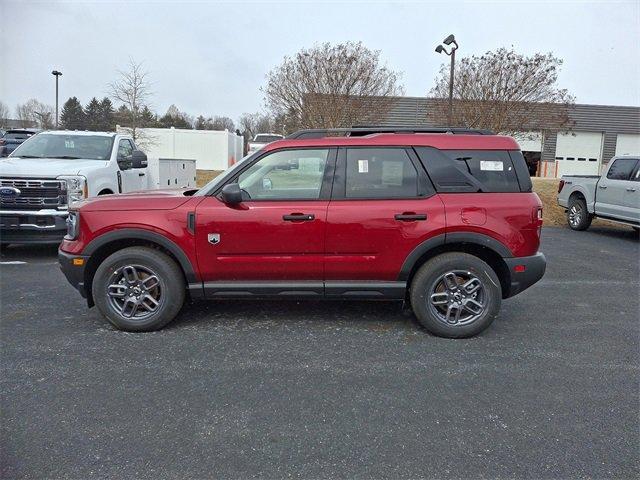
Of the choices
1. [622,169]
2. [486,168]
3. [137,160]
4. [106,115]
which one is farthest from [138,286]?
[106,115]

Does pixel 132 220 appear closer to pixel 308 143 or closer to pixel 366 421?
pixel 308 143

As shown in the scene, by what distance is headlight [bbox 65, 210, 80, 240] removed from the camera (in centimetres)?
437

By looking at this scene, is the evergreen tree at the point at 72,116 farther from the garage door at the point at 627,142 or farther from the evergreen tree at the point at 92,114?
the garage door at the point at 627,142

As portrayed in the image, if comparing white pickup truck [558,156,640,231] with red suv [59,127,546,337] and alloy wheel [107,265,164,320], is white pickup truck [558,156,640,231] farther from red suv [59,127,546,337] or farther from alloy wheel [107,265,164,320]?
alloy wheel [107,265,164,320]

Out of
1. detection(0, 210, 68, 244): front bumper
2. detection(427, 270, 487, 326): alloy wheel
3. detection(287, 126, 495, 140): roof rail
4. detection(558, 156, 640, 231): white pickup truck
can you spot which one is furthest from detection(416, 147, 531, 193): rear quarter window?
detection(558, 156, 640, 231): white pickup truck

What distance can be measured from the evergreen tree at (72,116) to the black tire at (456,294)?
5777 centimetres

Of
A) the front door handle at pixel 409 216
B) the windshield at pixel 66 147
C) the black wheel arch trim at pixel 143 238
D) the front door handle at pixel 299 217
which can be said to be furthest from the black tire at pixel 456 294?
the windshield at pixel 66 147

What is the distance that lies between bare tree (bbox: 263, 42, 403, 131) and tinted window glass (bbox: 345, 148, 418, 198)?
13.9 m

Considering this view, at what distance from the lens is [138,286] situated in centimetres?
439

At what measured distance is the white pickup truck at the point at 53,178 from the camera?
7.02 metres

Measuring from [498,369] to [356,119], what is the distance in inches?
612

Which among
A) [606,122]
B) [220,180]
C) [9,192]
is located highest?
[606,122]

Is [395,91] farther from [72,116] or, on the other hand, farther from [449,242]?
[72,116]

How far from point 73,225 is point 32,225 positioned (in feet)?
10.7
